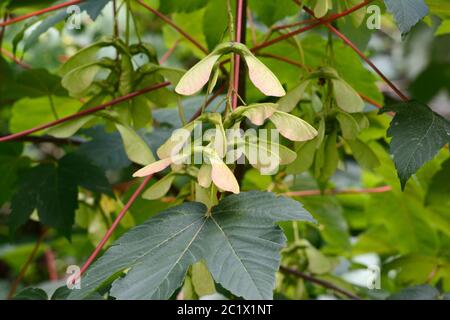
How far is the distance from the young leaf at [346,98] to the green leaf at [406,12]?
181mm

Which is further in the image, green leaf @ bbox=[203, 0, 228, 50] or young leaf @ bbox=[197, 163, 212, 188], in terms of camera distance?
green leaf @ bbox=[203, 0, 228, 50]

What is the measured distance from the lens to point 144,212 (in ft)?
4.98

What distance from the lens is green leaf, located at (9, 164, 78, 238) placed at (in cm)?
126

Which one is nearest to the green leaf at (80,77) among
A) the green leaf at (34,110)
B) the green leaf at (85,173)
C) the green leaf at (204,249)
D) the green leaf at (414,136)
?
the green leaf at (85,173)

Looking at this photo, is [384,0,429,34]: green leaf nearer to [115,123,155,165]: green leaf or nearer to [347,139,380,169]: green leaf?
[347,139,380,169]: green leaf

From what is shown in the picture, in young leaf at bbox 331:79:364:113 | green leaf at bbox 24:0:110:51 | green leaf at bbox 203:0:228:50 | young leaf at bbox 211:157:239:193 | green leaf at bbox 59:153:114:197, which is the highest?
green leaf at bbox 203:0:228:50

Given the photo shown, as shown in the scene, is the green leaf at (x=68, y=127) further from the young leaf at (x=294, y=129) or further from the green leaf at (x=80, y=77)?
the young leaf at (x=294, y=129)

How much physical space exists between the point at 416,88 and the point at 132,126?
2.41 meters

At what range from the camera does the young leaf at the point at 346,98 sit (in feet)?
3.42

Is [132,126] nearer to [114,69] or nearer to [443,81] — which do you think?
[114,69]

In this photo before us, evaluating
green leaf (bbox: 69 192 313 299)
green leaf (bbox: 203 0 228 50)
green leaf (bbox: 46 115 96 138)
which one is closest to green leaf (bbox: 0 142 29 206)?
green leaf (bbox: 46 115 96 138)

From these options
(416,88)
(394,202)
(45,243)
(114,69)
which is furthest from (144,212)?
(416,88)

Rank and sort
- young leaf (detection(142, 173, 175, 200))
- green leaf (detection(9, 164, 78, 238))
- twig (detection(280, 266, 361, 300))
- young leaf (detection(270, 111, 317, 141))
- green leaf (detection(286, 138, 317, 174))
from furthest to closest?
twig (detection(280, 266, 361, 300)), green leaf (detection(9, 164, 78, 238)), green leaf (detection(286, 138, 317, 174)), young leaf (detection(142, 173, 175, 200)), young leaf (detection(270, 111, 317, 141))

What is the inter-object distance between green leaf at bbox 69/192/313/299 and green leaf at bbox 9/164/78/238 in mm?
438
